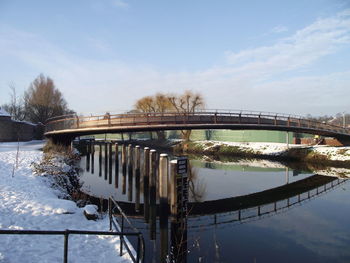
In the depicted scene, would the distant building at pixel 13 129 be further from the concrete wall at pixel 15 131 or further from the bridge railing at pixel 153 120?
the bridge railing at pixel 153 120

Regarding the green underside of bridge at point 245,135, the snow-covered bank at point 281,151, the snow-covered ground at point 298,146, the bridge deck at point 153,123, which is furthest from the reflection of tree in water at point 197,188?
the green underside of bridge at point 245,135

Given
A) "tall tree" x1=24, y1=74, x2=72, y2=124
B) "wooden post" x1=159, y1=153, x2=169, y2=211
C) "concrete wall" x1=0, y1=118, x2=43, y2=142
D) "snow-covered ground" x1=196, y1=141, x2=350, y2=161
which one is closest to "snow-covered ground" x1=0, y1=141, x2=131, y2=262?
"wooden post" x1=159, y1=153, x2=169, y2=211

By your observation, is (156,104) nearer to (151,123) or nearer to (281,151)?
(281,151)

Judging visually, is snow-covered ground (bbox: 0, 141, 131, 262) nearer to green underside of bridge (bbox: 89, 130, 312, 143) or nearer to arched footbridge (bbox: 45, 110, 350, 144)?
arched footbridge (bbox: 45, 110, 350, 144)

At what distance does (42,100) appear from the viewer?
45.2 meters

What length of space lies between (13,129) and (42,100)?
13.4 meters

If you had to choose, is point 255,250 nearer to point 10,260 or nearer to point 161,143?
point 10,260

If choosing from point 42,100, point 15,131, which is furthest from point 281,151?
point 42,100

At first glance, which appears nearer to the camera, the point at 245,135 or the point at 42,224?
the point at 42,224

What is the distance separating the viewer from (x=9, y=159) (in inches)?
670

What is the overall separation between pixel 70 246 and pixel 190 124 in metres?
14.7

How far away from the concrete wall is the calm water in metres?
17.4

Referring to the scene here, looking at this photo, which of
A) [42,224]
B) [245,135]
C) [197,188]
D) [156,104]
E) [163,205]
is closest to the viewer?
[42,224]

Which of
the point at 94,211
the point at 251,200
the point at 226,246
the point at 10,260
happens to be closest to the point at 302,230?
the point at 226,246
